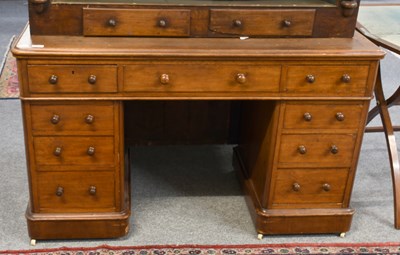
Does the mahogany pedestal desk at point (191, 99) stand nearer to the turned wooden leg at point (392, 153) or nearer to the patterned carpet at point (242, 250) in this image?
the patterned carpet at point (242, 250)

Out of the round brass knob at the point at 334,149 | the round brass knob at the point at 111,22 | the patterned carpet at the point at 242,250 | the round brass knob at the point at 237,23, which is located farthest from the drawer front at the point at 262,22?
the patterned carpet at the point at 242,250

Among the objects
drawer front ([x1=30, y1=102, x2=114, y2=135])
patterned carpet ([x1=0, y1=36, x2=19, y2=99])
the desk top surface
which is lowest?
patterned carpet ([x1=0, y1=36, x2=19, y2=99])

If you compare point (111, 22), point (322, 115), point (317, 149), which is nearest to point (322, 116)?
point (322, 115)

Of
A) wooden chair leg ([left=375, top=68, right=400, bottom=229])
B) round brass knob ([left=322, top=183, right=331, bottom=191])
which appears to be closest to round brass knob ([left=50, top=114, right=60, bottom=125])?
round brass knob ([left=322, top=183, right=331, bottom=191])

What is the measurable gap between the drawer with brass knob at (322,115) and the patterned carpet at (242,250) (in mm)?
498

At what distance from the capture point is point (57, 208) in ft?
7.39

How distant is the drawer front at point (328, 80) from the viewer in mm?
2076

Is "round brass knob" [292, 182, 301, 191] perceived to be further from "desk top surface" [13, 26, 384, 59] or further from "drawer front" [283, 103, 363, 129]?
"desk top surface" [13, 26, 384, 59]

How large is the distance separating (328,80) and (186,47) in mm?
521

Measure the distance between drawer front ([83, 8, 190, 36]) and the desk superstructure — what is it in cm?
3

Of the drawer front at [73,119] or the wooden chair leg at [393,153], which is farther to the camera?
the wooden chair leg at [393,153]

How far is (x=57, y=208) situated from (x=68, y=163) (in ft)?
0.68

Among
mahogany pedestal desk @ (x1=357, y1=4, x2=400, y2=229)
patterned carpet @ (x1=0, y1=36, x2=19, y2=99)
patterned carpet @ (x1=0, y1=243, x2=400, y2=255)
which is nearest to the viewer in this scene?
patterned carpet @ (x1=0, y1=243, x2=400, y2=255)

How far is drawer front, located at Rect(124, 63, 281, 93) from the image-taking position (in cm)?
201
